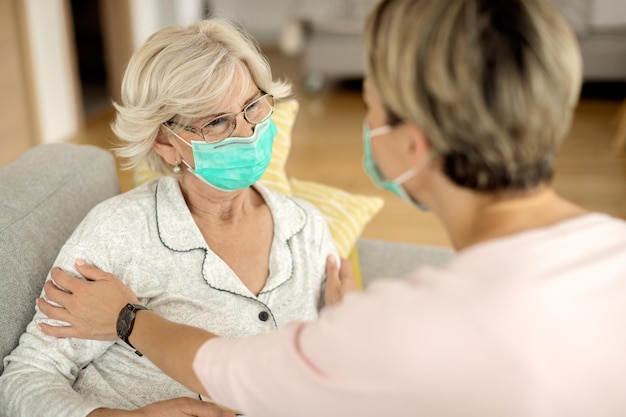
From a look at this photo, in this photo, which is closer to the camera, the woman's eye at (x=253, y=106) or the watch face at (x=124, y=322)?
the watch face at (x=124, y=322)

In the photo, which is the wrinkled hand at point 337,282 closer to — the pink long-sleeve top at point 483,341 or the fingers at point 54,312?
the fingers at point 54,312

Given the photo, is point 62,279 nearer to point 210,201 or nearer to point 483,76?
point 210,201

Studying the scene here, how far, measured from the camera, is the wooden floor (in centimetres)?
348

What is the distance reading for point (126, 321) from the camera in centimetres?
123

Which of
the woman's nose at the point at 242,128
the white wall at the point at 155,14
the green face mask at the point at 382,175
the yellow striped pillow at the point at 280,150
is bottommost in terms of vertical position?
the white wall at the point at 155,14

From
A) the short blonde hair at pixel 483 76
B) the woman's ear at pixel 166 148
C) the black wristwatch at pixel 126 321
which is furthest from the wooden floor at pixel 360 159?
the short blonde hair at pixel 483 76

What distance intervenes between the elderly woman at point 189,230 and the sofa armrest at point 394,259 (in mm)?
439

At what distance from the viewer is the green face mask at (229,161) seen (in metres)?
1.53

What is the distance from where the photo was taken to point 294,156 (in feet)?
14.4

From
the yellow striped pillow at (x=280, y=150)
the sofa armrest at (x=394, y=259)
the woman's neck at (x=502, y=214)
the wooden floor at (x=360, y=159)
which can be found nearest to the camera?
the woman's neck at (x=502, y=214)

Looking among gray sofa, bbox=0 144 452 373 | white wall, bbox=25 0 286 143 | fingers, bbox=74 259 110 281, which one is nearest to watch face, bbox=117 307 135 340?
fingers, bbox=74 259 110 281

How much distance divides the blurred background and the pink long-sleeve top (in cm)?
240

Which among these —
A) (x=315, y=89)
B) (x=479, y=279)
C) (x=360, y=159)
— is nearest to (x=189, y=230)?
A: (x=479, y=279)

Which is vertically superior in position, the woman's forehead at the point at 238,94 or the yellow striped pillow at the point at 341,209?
the woman's forehead at the point at 238,94
